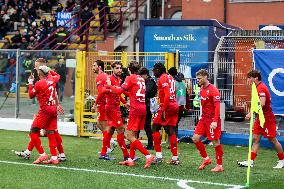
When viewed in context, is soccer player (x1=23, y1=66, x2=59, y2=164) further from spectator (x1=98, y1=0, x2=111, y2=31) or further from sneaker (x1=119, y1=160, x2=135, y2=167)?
spectator (x1=98, y1=0, x2=111, y2=31)

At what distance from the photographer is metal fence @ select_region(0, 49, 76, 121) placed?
1844 centimetres

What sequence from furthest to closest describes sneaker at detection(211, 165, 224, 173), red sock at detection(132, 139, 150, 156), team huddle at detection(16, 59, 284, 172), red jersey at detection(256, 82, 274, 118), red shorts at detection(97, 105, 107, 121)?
1. red shorts at detection(97, 105, 107, 121)
2. red jersey at detection(256, 82, 274, 118)
3. red sock at detection(132, 139, 150, 156)
4. team huddle at detection(16, 59, 284, 172)
5. sneaker at detection(211, 165, 224, 173)

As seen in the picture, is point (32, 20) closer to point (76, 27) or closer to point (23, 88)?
point (76, 27)

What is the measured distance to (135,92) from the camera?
42.5 ft

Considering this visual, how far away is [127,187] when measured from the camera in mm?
10633

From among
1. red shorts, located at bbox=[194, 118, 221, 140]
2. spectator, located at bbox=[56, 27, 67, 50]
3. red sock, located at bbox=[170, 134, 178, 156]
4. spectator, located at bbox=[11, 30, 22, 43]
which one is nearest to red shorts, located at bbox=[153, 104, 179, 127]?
red sock, located at bbox=[170, 134, 178, 156]

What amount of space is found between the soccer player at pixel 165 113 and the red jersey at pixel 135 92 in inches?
21.4

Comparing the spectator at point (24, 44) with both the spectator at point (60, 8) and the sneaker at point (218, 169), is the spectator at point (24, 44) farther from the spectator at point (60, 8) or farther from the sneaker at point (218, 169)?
the sneaker at point (218, 169)

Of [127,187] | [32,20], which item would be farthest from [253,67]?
[32,20]

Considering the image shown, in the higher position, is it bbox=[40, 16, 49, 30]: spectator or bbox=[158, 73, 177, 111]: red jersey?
bbox=[40, 16, 49, 30]: spectator

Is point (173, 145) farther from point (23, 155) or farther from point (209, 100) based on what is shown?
point (23, 155)

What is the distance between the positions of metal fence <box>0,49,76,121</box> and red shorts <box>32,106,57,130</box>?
5.22 m

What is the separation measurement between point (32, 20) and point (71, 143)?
17.0 meters

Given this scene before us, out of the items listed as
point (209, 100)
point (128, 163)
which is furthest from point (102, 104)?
point (209, 100)
